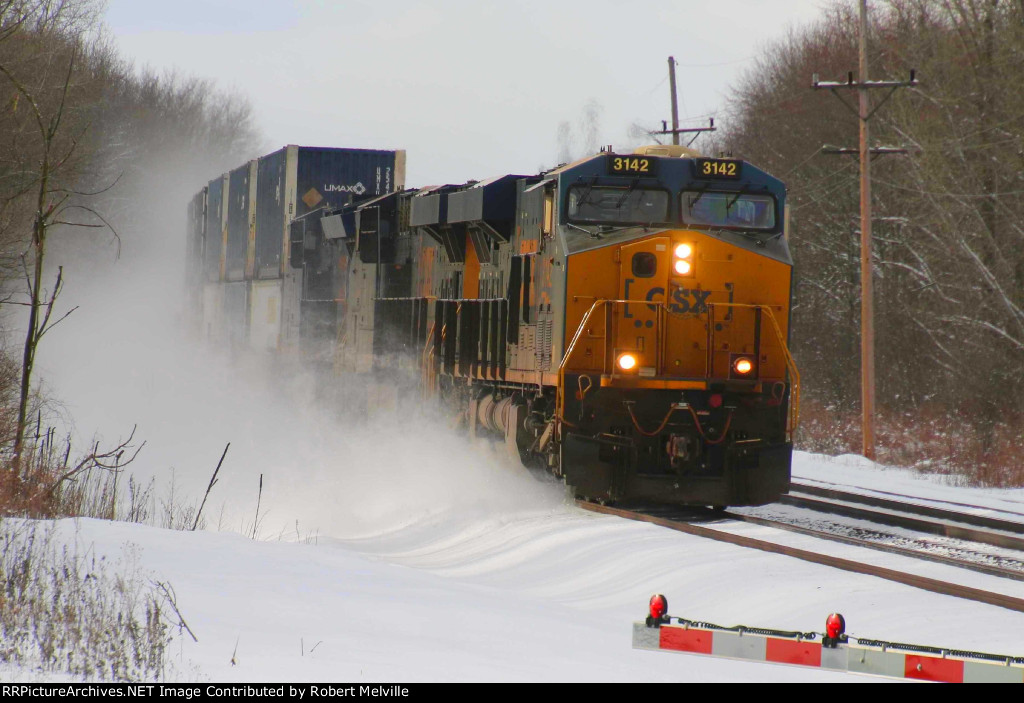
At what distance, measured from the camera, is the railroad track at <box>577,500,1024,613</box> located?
7754mm

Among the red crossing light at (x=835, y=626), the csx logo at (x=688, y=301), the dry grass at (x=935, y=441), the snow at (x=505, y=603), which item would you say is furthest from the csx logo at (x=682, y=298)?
the red crossing light at (x=835, y=626)

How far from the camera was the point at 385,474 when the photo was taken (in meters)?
15.5

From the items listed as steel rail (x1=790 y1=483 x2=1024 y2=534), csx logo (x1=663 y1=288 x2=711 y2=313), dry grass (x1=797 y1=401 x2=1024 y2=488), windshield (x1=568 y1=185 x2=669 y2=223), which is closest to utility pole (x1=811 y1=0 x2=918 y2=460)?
dry grass (x1=797 y1=401 x2=1024 y2=488)

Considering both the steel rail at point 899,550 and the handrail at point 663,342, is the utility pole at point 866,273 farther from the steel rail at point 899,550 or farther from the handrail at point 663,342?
the steel rail at point 899,550

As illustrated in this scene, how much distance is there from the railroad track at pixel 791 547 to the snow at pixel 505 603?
147 mm

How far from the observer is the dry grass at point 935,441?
17047 millimetres

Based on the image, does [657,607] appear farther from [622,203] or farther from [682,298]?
[622,203]

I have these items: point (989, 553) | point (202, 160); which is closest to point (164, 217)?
point (202, 160)

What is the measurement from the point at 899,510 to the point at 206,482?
9.40 metres

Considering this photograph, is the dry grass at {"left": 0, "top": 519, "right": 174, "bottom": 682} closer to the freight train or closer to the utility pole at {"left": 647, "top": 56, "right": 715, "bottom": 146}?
the freight train

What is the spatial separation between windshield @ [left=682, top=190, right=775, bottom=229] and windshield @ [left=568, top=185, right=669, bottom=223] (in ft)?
0.83

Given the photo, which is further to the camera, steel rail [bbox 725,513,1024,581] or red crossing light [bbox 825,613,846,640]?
steel rail [bbox 725,513,1024,581]

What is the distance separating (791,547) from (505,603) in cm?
307

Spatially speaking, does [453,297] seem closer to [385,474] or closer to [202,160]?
[385,474]
